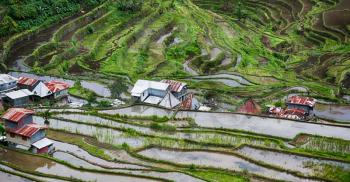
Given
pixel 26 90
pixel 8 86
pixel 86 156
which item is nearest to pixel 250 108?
pixel 86 156

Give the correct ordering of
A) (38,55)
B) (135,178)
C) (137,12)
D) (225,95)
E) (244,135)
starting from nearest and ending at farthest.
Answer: (135,178) < (244,135) < (225,95) < (38,55) < (137,12)

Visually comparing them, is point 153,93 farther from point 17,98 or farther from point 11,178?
point 11,178

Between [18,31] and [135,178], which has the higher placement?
[18,31]

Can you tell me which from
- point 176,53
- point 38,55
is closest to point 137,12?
point 176,53

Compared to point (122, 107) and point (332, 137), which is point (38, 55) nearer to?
point (122, 107)

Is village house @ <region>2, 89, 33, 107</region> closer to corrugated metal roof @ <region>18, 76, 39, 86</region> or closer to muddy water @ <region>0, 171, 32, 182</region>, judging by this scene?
corrugated metal roof @ <region>18, 76, 39, 86</region>
